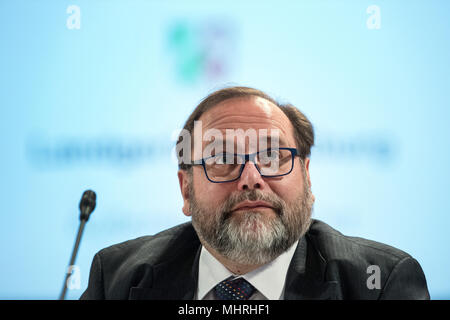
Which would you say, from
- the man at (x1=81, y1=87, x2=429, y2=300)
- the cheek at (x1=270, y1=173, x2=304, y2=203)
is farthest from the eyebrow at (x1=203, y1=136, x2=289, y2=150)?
the cheek at (x1=270, y1=173, x2=304, y2=203)

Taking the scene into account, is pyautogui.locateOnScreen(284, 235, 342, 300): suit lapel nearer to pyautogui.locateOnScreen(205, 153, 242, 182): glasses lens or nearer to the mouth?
the mouth

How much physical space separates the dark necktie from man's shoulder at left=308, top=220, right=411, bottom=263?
0.30 metres

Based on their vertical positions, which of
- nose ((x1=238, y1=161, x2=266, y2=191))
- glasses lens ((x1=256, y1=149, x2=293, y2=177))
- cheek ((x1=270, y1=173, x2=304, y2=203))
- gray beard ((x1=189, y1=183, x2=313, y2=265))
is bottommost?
gray beard ((x1=189, y1=183, x2=313, y2=265))

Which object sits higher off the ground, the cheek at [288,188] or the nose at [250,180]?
the nose at [250,180]

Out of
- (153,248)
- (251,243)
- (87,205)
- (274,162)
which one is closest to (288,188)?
(274,162)

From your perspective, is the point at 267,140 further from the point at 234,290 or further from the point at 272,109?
the point at 234,290

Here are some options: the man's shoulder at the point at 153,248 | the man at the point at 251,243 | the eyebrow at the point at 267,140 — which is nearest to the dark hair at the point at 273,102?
the man at the point at 251,243

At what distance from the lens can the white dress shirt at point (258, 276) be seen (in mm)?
1434

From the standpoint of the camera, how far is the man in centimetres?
139

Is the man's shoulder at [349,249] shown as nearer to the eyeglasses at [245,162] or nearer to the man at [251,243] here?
the man at [251,243]

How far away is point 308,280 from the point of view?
1.42 meters

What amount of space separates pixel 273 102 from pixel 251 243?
0.66 m

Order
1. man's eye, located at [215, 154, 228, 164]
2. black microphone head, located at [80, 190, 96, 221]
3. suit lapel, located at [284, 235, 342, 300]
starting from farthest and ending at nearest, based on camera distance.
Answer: black microphone head, located at [80, 190, 96, 221] → man's eye, located at [215, 154, 228, 164] → suit lapel, located at [284, 235, 342, 300]
